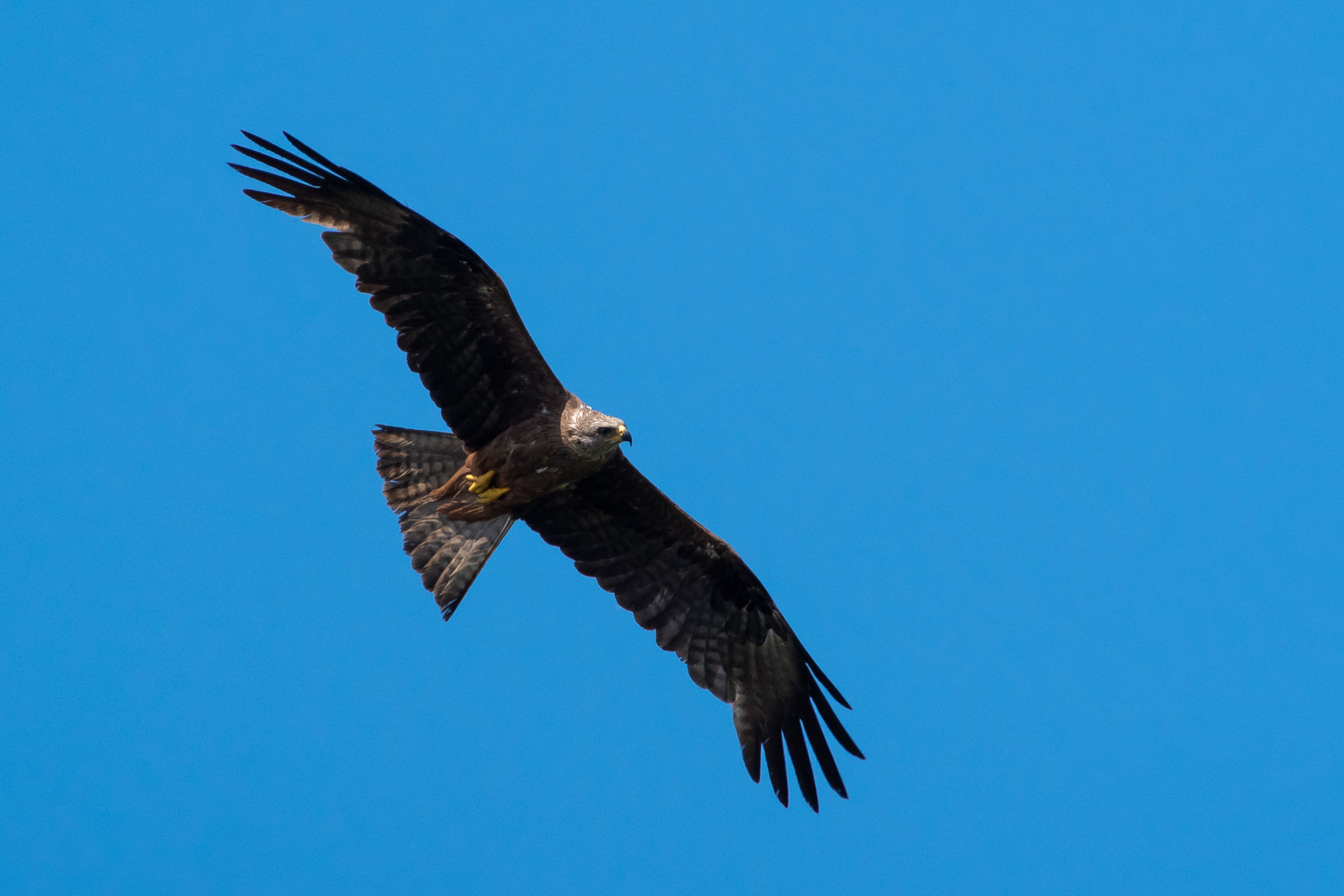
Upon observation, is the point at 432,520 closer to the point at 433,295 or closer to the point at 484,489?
the point at 484,489

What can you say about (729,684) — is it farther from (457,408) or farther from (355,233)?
(355,233)

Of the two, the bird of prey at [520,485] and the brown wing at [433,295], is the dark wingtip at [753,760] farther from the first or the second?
the brown wing at [433,295]

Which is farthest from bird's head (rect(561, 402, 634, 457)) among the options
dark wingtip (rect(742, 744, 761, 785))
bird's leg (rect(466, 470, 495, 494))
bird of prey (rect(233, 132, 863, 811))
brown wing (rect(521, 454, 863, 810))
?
dark wingtip (rect(742, 744, 761, 785))

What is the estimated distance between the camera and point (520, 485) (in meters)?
8.05

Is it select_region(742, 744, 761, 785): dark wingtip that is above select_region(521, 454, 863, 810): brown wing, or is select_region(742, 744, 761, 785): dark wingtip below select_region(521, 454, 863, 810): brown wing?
below

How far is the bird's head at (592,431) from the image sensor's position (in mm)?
7719

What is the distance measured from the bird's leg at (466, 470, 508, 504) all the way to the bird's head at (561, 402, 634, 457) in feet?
1.85

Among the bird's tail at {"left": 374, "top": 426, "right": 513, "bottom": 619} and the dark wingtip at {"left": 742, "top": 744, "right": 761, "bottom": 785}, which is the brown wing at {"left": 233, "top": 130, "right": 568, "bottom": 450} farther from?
the dark wingtip at {"left": 742, "top": 744, "right": 761, "bottom": 785}

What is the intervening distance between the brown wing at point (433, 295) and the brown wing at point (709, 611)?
3.01 feet

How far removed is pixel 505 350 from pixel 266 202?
1547 millimetres

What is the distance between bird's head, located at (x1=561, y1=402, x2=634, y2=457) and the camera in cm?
772

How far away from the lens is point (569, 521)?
28.8 ft

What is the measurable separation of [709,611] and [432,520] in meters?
1.96

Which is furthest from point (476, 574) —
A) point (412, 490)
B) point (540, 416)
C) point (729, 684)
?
point (729, 684)
